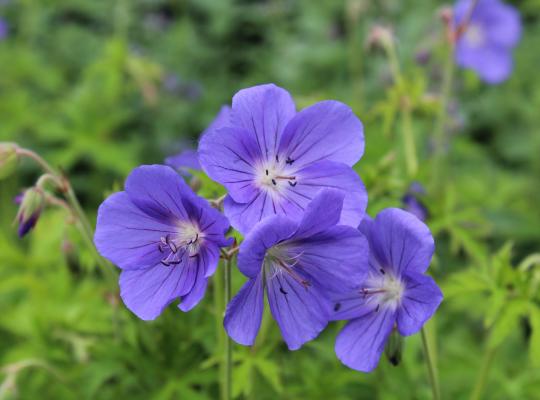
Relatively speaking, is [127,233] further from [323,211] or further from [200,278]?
[323,211]

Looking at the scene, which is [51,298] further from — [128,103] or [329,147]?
[128,103]

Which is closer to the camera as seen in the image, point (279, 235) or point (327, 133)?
point (279, 235)

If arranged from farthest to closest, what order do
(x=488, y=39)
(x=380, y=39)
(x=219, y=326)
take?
(x=488, y=39) < (x=380, y=39) < (x=219, y=326)

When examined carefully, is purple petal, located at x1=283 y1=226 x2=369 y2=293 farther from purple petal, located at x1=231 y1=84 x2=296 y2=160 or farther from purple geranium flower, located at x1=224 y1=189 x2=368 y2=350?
purple petal, located at x1=231 y1=84 x2=296 y2=160

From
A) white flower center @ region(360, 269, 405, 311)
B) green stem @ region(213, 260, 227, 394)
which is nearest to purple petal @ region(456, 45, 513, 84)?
green stem @ region(213, 260, 227, 394)

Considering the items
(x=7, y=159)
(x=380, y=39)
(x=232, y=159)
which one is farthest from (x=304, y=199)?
(x=380, y=39)

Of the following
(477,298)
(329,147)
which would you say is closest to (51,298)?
(329,147)
